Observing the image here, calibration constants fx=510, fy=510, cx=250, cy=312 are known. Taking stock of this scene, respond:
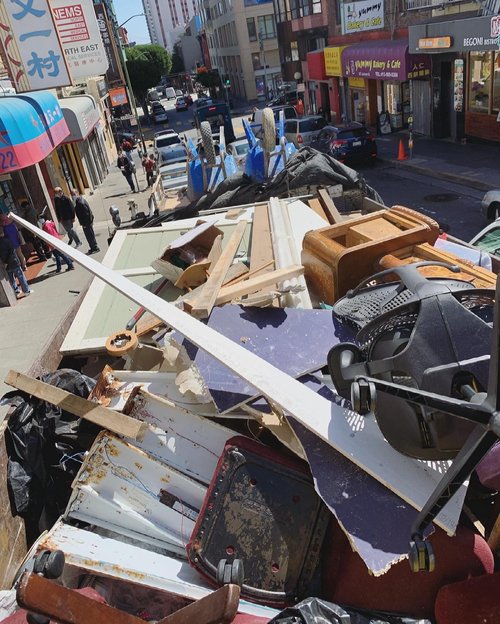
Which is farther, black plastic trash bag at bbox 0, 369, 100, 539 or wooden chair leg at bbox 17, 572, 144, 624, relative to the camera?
black plastic trash bag at bbox 0, 369, 100, 539

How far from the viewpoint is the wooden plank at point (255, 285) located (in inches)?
177

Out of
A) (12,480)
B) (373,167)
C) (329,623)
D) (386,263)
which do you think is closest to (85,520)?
(12,480)

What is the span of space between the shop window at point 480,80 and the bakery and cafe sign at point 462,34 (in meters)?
2.08

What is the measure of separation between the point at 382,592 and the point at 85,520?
1860 mm

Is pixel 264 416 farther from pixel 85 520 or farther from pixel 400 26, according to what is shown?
pixel 400 26

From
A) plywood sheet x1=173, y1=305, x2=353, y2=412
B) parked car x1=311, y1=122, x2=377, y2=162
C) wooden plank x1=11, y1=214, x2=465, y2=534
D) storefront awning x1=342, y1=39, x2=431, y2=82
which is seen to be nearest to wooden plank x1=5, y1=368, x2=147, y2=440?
plywood sheet x1=173, y1=305, x2=353, y2=412

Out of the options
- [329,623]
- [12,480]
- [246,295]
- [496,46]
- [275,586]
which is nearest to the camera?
[329,623]

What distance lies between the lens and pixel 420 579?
2.71 meters

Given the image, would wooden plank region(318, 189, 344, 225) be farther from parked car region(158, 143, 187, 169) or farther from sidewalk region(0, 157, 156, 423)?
parked car region(158, 143, 187, 169)

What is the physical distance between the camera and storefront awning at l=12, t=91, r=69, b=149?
1350 cm

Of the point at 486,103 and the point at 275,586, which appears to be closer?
the point at 275,586

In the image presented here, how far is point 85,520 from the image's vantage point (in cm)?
329

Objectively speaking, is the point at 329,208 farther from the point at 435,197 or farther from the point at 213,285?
the point at 435,197

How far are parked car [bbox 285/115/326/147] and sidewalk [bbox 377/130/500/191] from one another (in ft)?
9.76
